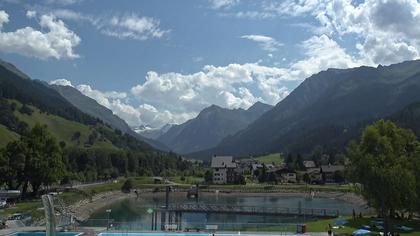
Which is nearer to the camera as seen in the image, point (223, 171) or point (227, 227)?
point (227, 227)

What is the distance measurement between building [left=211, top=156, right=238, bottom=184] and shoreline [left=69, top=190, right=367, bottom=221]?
941 inches

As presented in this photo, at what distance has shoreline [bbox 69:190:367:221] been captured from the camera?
93144 mm

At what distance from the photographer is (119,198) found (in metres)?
136

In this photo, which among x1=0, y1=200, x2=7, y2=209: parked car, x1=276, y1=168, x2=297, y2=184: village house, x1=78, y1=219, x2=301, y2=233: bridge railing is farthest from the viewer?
x1=276, y1=168, x2=297, y2=184: village house

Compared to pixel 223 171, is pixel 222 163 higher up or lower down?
higher up

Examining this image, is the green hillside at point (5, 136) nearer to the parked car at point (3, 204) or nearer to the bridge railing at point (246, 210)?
the parked car at point (3, 204)

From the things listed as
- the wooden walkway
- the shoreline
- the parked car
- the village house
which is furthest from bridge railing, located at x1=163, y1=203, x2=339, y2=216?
the village house

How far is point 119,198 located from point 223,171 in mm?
54844

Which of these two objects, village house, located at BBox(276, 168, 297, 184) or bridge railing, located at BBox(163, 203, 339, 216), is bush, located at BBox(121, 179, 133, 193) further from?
bridge railing, located at BBox(163, 203, 339, 216)

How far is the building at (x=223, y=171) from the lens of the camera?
180000 mm

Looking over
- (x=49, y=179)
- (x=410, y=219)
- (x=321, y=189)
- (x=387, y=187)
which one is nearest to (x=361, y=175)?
(x=387, y=187)

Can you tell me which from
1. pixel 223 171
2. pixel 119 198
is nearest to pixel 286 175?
pixel 223 171

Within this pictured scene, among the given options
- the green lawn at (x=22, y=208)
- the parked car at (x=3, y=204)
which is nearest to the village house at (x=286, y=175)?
the green lawn at (x=22, y=208)

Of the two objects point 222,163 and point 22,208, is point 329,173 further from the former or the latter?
point 22,208
